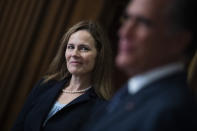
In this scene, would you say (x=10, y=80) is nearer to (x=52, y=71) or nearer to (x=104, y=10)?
(x=52, y=71)

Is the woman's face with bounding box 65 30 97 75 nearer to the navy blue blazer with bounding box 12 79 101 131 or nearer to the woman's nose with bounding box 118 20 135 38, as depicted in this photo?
the navy blue blazer with bounding box 12 79 101 131

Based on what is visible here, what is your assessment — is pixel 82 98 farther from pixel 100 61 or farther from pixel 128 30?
pixel 128 30

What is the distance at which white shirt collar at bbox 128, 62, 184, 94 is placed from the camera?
1006 mm

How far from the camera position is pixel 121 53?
3.45ft

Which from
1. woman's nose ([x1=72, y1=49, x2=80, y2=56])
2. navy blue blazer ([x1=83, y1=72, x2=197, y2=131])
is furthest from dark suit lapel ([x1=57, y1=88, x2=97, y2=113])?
navy blue blazer ([x1=83, y1=72, x2=197, y2=131])

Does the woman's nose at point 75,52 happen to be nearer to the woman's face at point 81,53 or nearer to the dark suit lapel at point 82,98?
the woman's face at point 81,53

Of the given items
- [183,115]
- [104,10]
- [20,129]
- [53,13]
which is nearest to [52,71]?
[20,129]

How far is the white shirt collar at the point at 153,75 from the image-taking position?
1.01m

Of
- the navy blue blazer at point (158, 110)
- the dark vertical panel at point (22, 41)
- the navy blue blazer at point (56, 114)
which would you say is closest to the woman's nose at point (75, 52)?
the navy blue blazer at point (56, 114)

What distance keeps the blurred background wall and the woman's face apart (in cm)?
73

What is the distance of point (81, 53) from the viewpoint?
206 centimetres

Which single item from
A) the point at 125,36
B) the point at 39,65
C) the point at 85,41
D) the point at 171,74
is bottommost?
the point at 39,65

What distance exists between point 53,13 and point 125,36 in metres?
1.92

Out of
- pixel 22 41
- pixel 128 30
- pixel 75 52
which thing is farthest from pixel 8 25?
pixel 128 30
